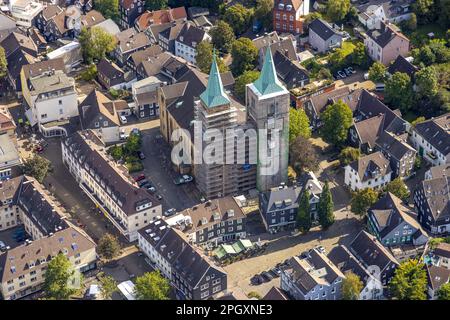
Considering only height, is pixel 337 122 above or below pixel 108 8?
below

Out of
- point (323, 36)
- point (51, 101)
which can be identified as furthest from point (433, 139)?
point (51, 101)

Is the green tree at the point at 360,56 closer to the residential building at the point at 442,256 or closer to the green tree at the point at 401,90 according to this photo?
the green tree at the point at 401,90

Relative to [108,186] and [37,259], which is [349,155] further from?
[37,259]

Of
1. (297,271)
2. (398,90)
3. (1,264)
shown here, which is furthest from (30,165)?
(398,90)

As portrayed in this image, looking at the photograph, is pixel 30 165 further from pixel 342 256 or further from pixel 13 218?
pixel 342 256

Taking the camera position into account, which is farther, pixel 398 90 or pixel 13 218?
pixel 398 90

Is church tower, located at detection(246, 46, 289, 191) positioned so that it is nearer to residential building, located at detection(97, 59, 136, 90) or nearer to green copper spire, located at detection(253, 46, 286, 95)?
green copper spire, located at detection(253, 46, 286, 95)
